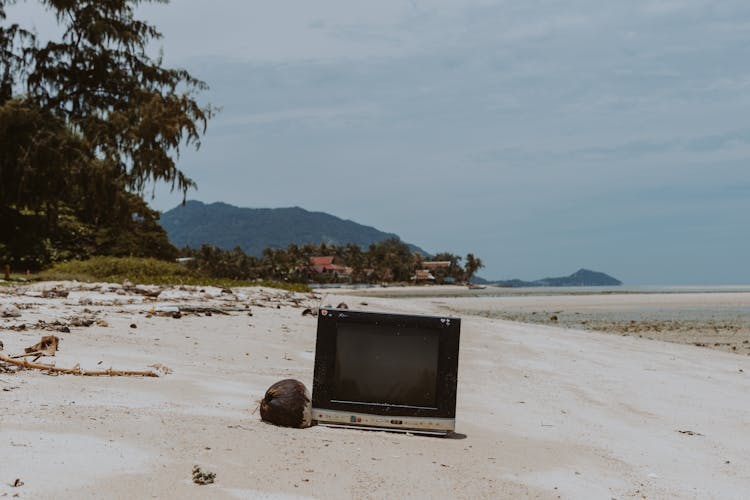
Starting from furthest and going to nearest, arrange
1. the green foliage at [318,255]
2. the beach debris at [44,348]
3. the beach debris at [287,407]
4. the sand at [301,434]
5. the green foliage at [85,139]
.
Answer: the green foliage at [318,255]
the green foliage at [85,139]
the beach debris at [44,348]
the beach debris at [287,407]
the sand at [301,434]

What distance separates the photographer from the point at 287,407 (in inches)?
169

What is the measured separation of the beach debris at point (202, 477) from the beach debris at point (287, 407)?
122 cm

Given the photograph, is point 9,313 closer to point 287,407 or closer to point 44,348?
point 44,348

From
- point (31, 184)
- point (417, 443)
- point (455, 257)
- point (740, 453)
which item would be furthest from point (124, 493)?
point (455, 257)

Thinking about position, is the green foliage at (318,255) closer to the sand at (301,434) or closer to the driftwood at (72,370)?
the sand at (301,434)

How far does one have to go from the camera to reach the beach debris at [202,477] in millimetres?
2980

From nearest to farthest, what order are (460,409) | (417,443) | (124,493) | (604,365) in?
(124,493), (417,443), (460,409), (604,365)

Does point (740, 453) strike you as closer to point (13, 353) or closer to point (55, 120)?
point (13, 353)

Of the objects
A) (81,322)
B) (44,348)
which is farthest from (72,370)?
(81,322)

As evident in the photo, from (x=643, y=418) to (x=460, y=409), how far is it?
5.99 ft

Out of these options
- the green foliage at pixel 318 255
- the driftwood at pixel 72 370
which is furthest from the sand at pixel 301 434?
the green foliage at pixel 318 255

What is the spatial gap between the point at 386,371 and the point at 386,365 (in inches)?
1.7

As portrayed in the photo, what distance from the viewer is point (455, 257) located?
157000 millimetres

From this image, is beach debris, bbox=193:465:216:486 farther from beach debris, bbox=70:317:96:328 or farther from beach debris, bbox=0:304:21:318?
beach debris, bbox=0:304:21:318
